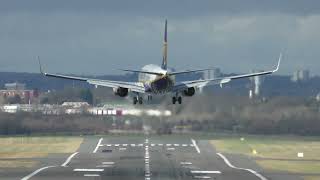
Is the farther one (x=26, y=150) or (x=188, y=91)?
(x=26, y=150)

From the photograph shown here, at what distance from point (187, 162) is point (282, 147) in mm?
51596

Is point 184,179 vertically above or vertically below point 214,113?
below

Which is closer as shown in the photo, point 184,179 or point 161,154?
point 184,179

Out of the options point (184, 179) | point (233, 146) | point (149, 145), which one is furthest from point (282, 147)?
point (184, 179)

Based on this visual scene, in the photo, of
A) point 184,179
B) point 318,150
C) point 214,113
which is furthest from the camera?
point 318,150

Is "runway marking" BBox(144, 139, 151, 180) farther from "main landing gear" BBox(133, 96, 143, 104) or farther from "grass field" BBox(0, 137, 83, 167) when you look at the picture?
"grass field" BBox(0, 137, 83, 167)

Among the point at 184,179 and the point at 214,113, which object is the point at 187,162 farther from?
the point at 184,179

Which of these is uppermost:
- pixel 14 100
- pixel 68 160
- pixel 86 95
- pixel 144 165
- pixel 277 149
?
pixel 14 100

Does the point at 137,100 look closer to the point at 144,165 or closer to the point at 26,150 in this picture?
the point at 144,165

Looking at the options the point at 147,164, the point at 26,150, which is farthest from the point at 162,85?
the point at 26,150

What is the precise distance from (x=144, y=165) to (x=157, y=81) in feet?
75.8

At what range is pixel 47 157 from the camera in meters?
157

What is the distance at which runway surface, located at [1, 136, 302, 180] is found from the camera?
357 ft

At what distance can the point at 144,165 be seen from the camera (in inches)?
5207
